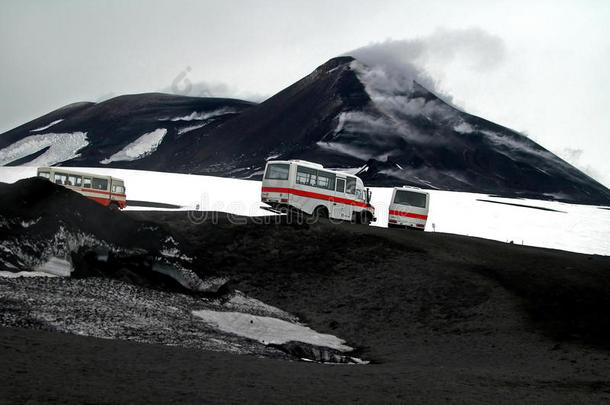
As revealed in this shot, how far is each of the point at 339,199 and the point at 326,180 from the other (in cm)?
155

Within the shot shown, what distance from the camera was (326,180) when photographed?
37.2m

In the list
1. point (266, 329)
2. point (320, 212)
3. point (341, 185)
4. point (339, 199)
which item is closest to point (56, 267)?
point (266, 329)

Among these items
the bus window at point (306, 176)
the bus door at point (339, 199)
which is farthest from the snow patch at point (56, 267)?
the bus door at point (339, 199)

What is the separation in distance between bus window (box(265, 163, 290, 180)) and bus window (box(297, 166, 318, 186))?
74 cm

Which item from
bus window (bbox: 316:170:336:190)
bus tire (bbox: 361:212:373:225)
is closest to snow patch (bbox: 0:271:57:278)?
bus window (bbox: 316:170:336:190)

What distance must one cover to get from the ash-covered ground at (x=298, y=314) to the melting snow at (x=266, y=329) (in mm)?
632

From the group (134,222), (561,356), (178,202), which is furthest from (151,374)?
(178,202)

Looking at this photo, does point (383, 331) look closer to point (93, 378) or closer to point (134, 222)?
point (134, 222)

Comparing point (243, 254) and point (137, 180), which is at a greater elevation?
point (137, 180)

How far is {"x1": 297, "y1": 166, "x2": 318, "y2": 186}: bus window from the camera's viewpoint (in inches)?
1416

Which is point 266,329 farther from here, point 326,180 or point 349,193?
point 349,193

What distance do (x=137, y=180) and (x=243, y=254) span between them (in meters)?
86.7

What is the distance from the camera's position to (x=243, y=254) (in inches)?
1206

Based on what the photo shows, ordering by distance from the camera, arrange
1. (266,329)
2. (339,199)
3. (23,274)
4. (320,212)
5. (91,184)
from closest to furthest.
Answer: (23,274) < (266,329) < (320,212) < (339,199) < (91,184)
